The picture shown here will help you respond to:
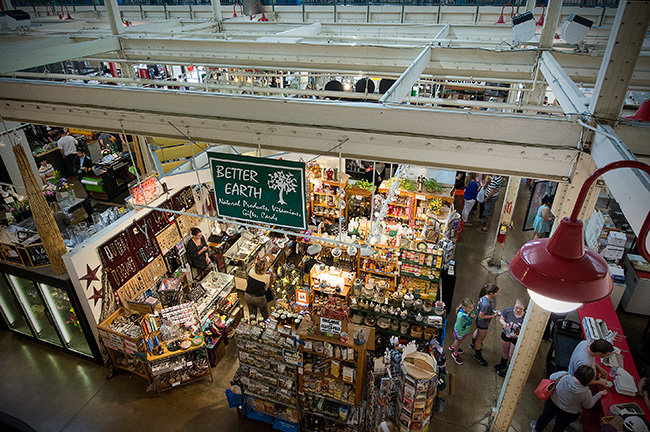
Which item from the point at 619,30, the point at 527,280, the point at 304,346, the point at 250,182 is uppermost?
the point at 619,30

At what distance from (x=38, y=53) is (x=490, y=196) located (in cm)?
1046

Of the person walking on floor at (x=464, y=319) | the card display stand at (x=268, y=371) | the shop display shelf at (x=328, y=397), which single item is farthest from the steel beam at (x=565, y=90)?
the shop display shelf at (x=328, y=397)

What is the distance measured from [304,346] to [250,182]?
2437 millimetres

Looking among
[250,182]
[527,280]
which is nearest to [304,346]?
[250,182]

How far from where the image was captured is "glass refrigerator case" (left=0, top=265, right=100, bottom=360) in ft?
22.2

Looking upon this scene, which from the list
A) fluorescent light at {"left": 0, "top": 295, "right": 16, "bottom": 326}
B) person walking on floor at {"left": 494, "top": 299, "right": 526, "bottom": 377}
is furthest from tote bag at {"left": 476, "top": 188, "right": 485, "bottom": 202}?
fluorescent light at {"left": 0, "top": 295, "right": 16, "bottom": 326}

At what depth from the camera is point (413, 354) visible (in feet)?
16.7

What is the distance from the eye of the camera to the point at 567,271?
2.01 meters

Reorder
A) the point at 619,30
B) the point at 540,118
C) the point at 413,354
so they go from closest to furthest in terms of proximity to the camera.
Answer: the point at 619,30, the point at 540,118, the point at 413,354

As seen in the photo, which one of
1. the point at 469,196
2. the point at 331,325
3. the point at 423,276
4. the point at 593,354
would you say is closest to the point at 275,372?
the point at 331,325

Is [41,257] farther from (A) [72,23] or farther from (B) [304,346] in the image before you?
(A) [72,23]

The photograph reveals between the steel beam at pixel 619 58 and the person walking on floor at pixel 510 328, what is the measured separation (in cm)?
405

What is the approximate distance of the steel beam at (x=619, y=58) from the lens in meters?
2.66

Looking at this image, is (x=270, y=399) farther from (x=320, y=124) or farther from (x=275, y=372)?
(x=320, y=124)
